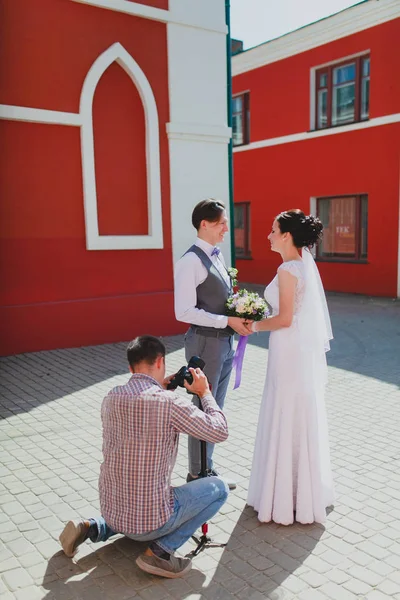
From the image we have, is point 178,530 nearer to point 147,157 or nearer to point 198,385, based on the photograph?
point 198,385

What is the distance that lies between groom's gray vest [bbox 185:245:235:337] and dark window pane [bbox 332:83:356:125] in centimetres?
1287

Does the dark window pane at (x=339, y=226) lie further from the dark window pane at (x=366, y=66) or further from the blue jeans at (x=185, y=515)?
the blue jeans at (x=185, y=515)

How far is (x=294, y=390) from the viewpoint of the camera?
12.0 ft

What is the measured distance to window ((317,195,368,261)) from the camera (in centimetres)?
1512

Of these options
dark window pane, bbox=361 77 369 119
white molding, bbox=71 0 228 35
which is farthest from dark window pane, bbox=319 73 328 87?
white molding, bbox=71 0 228 35

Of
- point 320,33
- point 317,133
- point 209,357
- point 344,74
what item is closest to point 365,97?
point 344,74

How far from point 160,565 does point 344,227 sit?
45.3 feet

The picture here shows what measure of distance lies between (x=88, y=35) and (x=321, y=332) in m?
7.33

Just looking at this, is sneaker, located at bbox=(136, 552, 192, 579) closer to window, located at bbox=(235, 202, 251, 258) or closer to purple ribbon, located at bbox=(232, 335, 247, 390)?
purple ribbon, located at bbox=(232, 335, 247, 390)

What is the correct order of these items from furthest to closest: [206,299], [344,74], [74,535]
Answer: [344,74], [206,299], [74,535]

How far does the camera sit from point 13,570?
3.20m

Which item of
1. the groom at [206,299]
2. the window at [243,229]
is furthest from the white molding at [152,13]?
the window at [243,229]

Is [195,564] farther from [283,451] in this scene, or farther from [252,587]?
[283,451]

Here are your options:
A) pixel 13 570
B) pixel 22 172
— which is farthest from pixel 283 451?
pixel 22 172
